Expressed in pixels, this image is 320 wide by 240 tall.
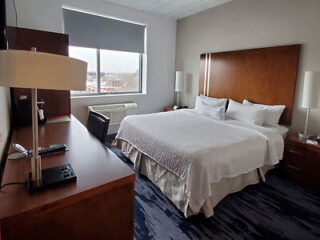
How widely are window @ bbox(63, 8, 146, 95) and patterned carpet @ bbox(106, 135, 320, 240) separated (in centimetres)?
258

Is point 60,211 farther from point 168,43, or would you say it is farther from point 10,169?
point 168,43

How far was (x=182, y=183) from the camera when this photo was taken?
1.98m

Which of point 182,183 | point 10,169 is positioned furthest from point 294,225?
point 10,169

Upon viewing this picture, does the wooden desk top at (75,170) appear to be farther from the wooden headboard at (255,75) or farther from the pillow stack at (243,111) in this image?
the wooden headboard at (255,75)

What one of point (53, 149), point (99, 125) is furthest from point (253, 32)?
point (53, 149)

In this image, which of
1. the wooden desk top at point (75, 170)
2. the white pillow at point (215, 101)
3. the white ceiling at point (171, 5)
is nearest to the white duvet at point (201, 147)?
the white pillow at point (215, 101)

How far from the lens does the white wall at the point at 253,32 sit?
2.69m

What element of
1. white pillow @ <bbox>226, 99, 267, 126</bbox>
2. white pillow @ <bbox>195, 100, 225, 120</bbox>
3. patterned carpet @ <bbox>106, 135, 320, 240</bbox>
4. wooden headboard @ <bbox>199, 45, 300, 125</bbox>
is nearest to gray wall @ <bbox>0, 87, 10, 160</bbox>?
patterned carpet @ <bbox>106, 135, 320, 240</bbox>

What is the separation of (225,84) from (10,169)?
3486 millimetres

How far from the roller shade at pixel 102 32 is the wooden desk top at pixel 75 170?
8.28 ft

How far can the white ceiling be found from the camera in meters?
3.70

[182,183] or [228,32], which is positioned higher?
[228,32]

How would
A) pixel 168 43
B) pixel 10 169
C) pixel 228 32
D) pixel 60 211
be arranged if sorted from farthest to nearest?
pixel 168 43 → pixel 228 32 → pixel 10 169 → pixel 60 211

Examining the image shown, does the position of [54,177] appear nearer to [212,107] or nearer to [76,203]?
[76,203]
